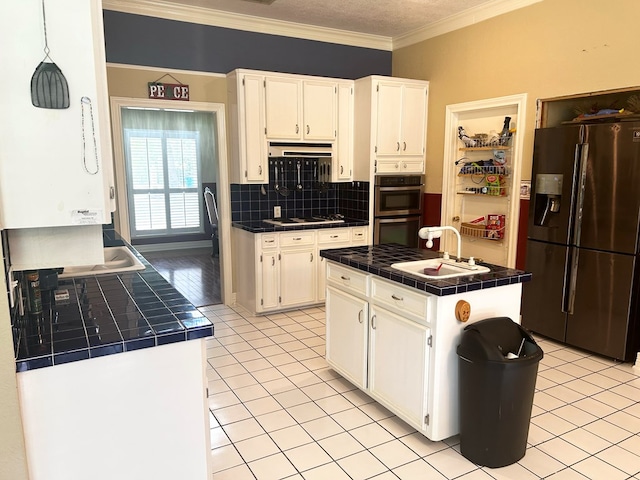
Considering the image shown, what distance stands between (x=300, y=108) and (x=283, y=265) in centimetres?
164

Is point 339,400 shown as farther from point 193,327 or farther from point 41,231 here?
point 41,231

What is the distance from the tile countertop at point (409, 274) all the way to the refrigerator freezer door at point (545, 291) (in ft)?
4.29

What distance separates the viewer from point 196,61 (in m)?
4.52

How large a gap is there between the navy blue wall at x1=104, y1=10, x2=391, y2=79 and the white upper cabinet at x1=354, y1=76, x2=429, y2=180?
586 mm

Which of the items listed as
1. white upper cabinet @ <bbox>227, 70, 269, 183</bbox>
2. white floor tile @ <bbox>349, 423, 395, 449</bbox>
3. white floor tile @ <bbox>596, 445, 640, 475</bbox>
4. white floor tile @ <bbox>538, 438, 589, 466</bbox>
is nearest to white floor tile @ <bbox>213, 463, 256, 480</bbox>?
white floor tile @ <bbox>349, 423, 395, 449</bbox>

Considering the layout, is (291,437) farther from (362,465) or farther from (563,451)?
(563,451)

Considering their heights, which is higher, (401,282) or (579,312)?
(401,282)

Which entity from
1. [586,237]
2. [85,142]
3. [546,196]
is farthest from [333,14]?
[85,142]

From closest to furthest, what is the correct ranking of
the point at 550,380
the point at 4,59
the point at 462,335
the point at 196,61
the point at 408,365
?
the point at 4,59
the point at 462,335
the point at 408,365
the point at 550,380
the point at 196,61

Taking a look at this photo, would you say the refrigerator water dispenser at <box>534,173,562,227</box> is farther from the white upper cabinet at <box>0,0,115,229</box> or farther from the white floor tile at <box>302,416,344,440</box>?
the white upper cabinet at <box>0,0,115,229</box>

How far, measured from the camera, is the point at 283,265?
15.3ft

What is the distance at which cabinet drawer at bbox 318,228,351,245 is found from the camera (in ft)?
15.7

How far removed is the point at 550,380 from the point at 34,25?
3525 mm

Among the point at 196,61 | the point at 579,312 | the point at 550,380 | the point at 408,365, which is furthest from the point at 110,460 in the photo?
the point at 196,61
